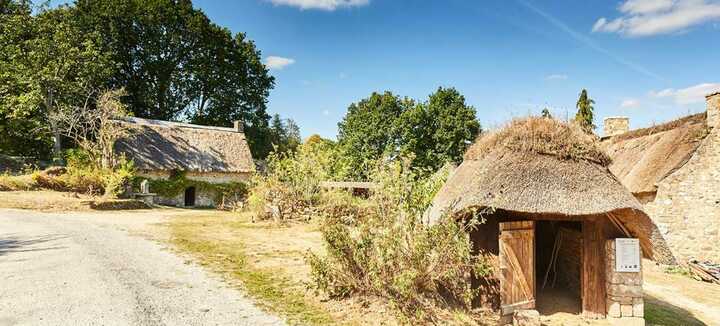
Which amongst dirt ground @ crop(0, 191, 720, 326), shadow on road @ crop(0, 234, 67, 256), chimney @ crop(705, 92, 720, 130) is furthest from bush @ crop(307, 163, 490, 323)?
chimney @ crop(705, 92, 720, 130)

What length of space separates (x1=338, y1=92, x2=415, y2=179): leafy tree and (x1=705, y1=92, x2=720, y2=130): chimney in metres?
25.0

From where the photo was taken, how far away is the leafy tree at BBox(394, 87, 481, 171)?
36625 mm

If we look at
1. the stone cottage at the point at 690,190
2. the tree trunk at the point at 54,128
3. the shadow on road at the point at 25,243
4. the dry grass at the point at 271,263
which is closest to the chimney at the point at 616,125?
the stone cottage at the point at 690,190

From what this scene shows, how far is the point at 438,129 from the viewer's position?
37.0 m

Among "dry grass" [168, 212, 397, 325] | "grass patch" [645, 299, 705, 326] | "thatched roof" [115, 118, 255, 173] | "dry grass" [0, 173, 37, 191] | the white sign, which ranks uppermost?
"thatched roof" [115, 118, 255, 173]

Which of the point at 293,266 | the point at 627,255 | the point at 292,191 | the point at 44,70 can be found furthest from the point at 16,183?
the point at 627,255

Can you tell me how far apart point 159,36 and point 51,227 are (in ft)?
82.7

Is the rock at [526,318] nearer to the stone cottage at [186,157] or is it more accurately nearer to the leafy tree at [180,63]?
the stone cottage at [186,157]

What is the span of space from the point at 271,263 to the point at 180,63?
103 feet

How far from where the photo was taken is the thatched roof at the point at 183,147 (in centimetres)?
2606

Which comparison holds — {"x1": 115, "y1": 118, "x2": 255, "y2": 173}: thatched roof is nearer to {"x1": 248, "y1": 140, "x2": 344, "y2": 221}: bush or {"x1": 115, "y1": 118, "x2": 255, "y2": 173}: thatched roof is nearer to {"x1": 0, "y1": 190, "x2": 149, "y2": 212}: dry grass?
{"x1": 0, "y1": 190, "x2": 149, "y2": 212}: dry grass

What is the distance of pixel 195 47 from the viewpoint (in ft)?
119

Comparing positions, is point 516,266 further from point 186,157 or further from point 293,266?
point 186,157

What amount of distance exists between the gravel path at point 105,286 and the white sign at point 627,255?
19.8ft
